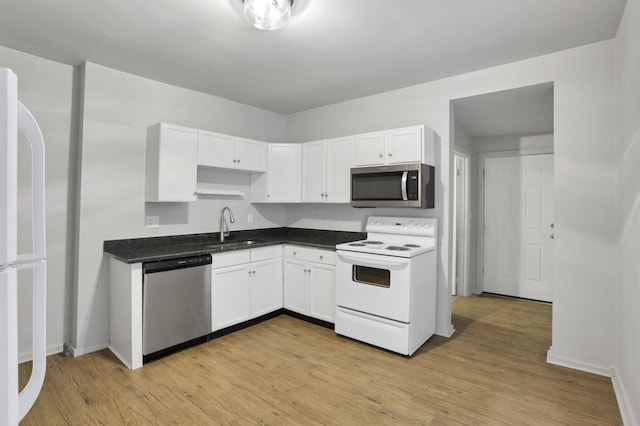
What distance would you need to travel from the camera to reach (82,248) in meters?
2.99

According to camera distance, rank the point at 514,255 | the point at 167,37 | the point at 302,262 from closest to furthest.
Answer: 1. the point at 167,37
2. the point at 302,262
3. the point at 514,255

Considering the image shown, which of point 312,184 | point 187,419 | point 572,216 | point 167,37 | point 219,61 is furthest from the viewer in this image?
point 312,184

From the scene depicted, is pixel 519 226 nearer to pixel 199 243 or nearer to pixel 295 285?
pixel 295 285

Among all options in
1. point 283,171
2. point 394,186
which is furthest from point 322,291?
point 283,171

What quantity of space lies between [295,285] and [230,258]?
0.87 meters

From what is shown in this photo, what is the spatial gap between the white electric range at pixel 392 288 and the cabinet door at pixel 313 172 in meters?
0.91

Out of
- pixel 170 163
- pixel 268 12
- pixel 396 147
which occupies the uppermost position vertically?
pixel 268 12

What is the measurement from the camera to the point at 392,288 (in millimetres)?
2984

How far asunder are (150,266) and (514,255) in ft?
15.7

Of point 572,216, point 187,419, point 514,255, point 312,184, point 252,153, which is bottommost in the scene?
point 187,419

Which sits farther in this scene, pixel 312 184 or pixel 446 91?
pixel 312 184

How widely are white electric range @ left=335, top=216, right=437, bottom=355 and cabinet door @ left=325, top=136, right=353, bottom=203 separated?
659 millimetres

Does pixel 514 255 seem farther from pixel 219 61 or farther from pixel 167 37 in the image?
pixel 167 37

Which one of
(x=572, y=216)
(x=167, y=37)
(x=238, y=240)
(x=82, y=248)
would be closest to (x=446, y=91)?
(x=572, y=216)
